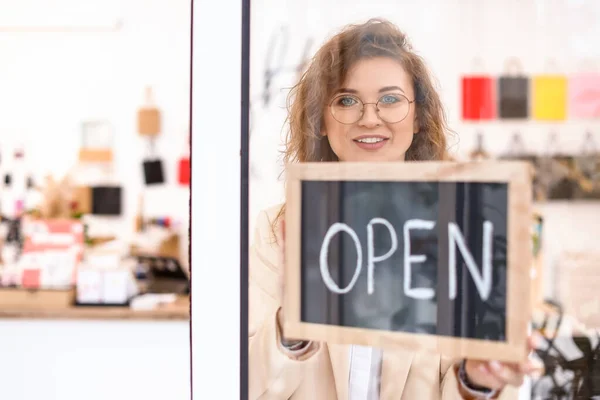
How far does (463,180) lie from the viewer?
2.18 ft

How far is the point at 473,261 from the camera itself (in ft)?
2.16

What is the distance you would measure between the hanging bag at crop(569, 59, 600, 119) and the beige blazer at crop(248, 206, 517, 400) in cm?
40

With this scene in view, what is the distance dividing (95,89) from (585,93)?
1935 millimetres

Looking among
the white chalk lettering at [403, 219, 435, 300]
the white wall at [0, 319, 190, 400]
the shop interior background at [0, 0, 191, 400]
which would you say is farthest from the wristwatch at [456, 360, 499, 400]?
the shop interior background at [0, 0, 191, 400]

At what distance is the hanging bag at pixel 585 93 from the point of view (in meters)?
0.67

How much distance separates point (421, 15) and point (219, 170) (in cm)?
41

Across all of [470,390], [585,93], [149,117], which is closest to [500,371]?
[470,390]

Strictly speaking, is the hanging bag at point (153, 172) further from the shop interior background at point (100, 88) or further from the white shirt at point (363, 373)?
the white shirt at point (363, 373)

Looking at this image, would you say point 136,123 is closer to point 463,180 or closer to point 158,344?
point 158,344

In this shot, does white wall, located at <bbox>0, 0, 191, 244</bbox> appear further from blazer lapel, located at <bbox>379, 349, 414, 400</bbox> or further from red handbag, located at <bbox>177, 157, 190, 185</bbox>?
blazer lapel, located at <bbox>379, 349, 414, 400</bbox>

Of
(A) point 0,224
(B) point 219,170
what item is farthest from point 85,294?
(B) point 219,170

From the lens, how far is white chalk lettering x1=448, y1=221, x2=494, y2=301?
2.14 feet

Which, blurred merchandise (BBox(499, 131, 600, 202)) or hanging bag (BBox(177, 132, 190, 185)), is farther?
hanging bag (BBox(177, 132, 190, 185))

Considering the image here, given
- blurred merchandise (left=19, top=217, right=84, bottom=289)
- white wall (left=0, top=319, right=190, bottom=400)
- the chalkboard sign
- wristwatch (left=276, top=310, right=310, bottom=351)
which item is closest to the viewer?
the chalkboard sign
